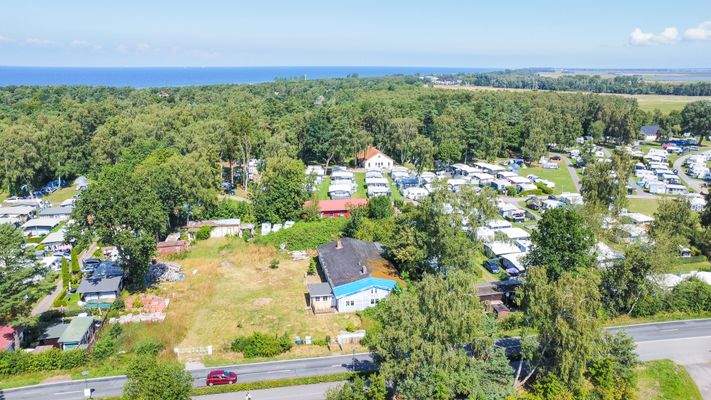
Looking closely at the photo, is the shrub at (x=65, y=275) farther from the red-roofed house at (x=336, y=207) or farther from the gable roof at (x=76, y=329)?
the red-roofed house at (x=336, y=207)

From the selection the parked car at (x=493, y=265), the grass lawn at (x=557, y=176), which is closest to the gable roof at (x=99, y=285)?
the parked car at (x=493, y=265)

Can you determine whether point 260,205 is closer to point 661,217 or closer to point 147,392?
point 147,392

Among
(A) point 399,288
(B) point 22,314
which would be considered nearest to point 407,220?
(A) point 399,288

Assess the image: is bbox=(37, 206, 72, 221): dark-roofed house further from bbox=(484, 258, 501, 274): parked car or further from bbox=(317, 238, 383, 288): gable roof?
bbox=(484, 258, 501, 274): parked car

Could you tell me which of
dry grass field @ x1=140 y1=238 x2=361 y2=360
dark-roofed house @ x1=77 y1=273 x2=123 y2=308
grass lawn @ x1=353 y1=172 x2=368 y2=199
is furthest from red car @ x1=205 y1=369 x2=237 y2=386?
grass lawn @ x1=353 y1=172 x2=368 y2=199

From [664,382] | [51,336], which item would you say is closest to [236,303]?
[51,336]

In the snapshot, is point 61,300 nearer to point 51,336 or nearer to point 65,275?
point 65,275
